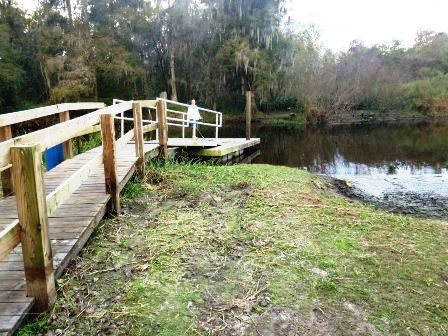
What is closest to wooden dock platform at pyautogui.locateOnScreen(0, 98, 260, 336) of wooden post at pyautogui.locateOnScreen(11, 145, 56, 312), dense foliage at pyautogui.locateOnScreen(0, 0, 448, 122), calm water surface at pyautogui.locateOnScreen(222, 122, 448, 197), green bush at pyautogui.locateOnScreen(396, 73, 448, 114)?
wooden post at pyautogui.locateOnScreen(11, 145, 56, 312)

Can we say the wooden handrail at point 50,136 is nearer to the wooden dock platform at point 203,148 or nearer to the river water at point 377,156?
the wooden dock platform at point 203,148

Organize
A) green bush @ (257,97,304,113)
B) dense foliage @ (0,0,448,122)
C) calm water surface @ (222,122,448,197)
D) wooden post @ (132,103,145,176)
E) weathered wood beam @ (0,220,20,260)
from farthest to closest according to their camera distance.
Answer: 1. green bush @ (257,97,304,113)
2. dense foliage @ (0,0,448,122)
3. calm water surface @ (222,122,448,197)
4. wooden post @ (132,103,145,176)
5. weathered wood beam @ (0,220,20,260)

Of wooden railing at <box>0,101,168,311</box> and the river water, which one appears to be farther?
the river water

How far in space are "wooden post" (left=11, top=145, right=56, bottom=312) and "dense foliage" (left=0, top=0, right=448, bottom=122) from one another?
23892 millimetres

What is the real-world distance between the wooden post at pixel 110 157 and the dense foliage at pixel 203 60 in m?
22.0

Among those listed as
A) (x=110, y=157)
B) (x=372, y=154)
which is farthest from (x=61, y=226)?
(x=372, y=154)

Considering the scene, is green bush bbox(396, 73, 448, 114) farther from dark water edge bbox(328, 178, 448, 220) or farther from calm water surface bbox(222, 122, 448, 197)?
dark water edge bbox(328, 178, 448, 220)

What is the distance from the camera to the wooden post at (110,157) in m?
4.47

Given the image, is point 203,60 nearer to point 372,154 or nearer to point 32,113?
point 372,154

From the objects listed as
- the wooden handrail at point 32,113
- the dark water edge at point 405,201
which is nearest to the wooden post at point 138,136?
the wooden handrail at point 32,113

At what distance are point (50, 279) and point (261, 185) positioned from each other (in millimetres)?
4227

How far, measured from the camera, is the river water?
357 inches

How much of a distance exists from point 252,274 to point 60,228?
189 centimetres

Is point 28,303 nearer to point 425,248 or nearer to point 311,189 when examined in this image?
point 425,248
